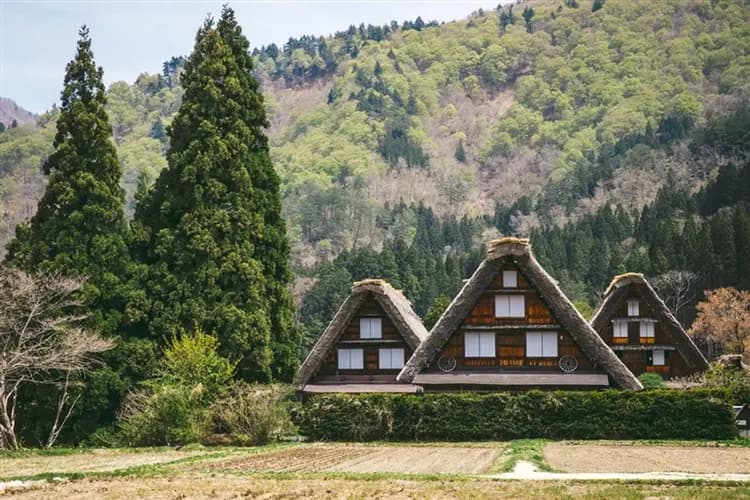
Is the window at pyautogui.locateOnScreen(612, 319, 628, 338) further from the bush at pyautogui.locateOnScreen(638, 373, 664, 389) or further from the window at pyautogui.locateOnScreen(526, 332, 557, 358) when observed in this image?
the window at pyautogui.locateOnScreen(526, 332, 557, 358)

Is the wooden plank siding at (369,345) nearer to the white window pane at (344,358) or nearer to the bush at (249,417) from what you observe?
the white window pane at (344,358)

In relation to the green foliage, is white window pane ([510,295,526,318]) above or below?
above

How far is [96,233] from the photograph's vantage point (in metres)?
42.5

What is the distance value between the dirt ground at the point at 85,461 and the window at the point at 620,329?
34.3m

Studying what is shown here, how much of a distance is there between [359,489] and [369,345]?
29313 mm

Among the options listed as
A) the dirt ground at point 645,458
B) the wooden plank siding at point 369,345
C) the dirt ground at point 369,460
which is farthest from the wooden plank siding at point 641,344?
the dirt ground at point 369,460

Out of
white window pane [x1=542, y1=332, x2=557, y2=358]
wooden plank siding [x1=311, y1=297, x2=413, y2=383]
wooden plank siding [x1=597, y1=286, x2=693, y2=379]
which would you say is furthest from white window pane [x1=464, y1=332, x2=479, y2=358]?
wooden plank siding [x1=597, y1=286, x2=693, y2=379]

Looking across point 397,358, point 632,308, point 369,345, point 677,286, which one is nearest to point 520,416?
point 397,358

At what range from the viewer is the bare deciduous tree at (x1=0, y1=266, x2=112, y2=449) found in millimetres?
37094

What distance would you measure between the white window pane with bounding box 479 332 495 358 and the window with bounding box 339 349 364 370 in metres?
9.22

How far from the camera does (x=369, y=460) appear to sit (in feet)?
95.7

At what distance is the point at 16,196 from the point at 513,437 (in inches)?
5421

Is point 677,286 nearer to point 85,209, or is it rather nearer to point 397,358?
point 397,358

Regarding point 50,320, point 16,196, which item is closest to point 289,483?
point 50,320
